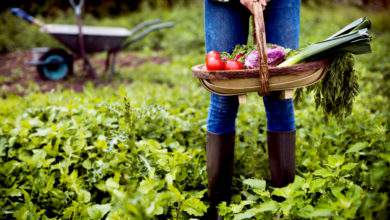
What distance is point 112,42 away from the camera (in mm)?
5797

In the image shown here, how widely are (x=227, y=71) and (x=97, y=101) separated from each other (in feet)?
6.17

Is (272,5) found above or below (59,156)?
above

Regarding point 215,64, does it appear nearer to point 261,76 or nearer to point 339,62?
point 261,76

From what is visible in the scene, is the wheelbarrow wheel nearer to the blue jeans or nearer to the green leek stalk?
the blue jeans

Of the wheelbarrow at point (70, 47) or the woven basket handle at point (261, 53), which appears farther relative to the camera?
the wheelbarrow at point (70, 47)

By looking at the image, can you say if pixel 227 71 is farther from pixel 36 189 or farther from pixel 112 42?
pixel 112 42

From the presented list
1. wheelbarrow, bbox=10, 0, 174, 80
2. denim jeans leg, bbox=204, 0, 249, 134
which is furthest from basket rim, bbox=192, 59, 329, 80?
wheelbarrow, bbox=10, 0, 174, 80

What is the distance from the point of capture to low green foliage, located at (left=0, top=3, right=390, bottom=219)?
1469 mm

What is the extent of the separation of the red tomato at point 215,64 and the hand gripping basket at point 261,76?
0.05m

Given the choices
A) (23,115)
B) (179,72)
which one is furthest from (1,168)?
(179,72)

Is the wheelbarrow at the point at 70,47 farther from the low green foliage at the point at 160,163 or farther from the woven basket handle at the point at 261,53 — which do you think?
the woven basket handle at the point at 261,53

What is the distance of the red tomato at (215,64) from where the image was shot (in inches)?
61.6

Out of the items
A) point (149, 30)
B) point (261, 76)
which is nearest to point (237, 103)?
point (261, 76)

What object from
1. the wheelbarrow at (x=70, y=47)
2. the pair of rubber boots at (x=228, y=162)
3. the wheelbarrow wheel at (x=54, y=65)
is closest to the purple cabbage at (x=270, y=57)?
the pair of rubber boots at (x=228, y=162)
